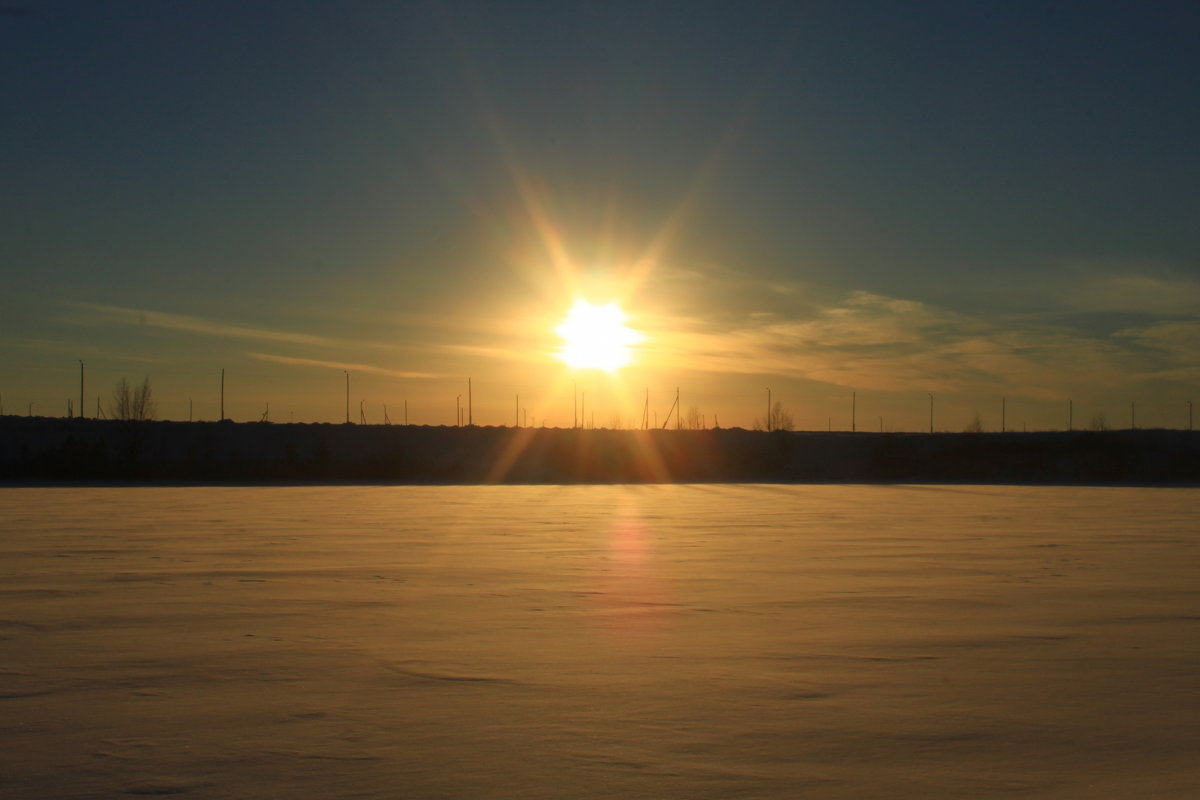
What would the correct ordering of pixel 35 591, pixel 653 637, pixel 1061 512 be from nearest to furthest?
pixel 653 637 < pixel 35 591 < pixel 1061 512

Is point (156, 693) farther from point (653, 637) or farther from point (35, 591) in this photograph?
point (35, 591)

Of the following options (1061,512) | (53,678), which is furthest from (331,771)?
(1061,512)

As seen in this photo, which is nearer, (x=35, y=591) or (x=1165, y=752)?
(x=1165, y=752)

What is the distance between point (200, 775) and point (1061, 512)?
19.7 m

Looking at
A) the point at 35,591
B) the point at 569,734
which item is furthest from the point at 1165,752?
the point at 35,591

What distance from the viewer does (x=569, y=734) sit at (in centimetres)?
464

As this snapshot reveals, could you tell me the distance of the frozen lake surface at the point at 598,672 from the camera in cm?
409

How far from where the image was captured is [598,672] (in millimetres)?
5879

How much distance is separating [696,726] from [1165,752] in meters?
1.90

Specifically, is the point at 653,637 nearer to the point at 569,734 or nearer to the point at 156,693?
the point at 569,734

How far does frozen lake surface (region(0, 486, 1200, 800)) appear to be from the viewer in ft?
13.4

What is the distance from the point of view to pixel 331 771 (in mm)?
4078

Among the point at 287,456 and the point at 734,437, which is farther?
the point at 734,437

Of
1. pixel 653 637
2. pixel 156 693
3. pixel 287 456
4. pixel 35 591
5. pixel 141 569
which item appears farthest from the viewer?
pixel 287 456
